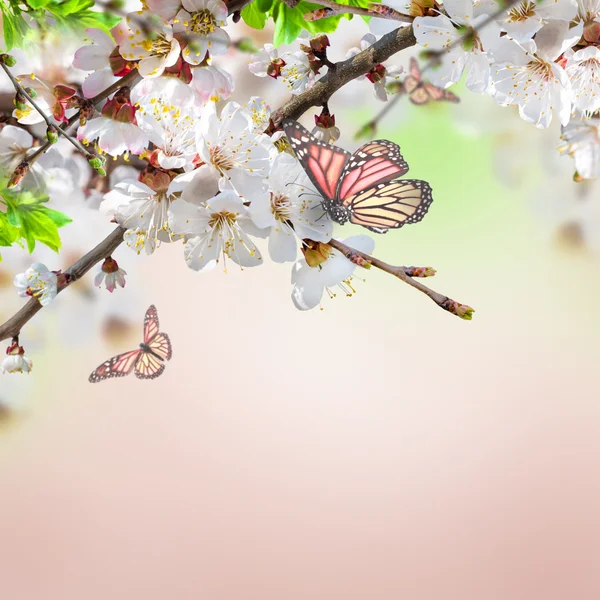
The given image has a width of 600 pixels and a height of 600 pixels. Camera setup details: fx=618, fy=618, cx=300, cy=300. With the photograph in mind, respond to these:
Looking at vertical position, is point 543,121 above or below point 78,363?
above

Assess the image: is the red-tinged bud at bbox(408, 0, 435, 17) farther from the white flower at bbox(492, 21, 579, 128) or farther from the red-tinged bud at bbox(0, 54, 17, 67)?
the red-tinged bud at bbox(0, 54, 17, 67)

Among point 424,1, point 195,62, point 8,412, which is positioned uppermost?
point 424,1

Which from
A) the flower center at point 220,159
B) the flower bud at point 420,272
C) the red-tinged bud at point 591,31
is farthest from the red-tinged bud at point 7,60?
the red-tinged bud at point 591,31

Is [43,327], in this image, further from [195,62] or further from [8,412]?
[195,62]

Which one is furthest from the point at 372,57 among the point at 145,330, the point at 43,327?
the point at 43,327

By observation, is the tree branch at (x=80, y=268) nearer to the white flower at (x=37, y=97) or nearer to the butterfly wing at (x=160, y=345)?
the white flower at (x=37, y=97)

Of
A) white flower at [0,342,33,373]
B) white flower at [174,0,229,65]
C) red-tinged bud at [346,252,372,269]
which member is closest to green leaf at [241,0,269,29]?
white flower at [174,0,229,65]

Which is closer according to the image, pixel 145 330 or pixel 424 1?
pixel 424 1
